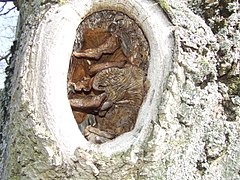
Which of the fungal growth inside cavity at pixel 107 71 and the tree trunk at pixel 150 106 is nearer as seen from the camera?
the tree trunk at pixel 150 106

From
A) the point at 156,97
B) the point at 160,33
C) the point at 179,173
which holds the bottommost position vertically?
the point at 179,173

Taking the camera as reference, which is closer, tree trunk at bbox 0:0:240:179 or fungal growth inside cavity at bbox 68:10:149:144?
tree trunk at bbox 0:0:240:179

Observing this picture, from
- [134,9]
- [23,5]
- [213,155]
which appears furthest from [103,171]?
[23,5]

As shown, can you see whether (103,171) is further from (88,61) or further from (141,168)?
(88,61)

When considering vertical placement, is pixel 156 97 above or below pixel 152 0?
below
